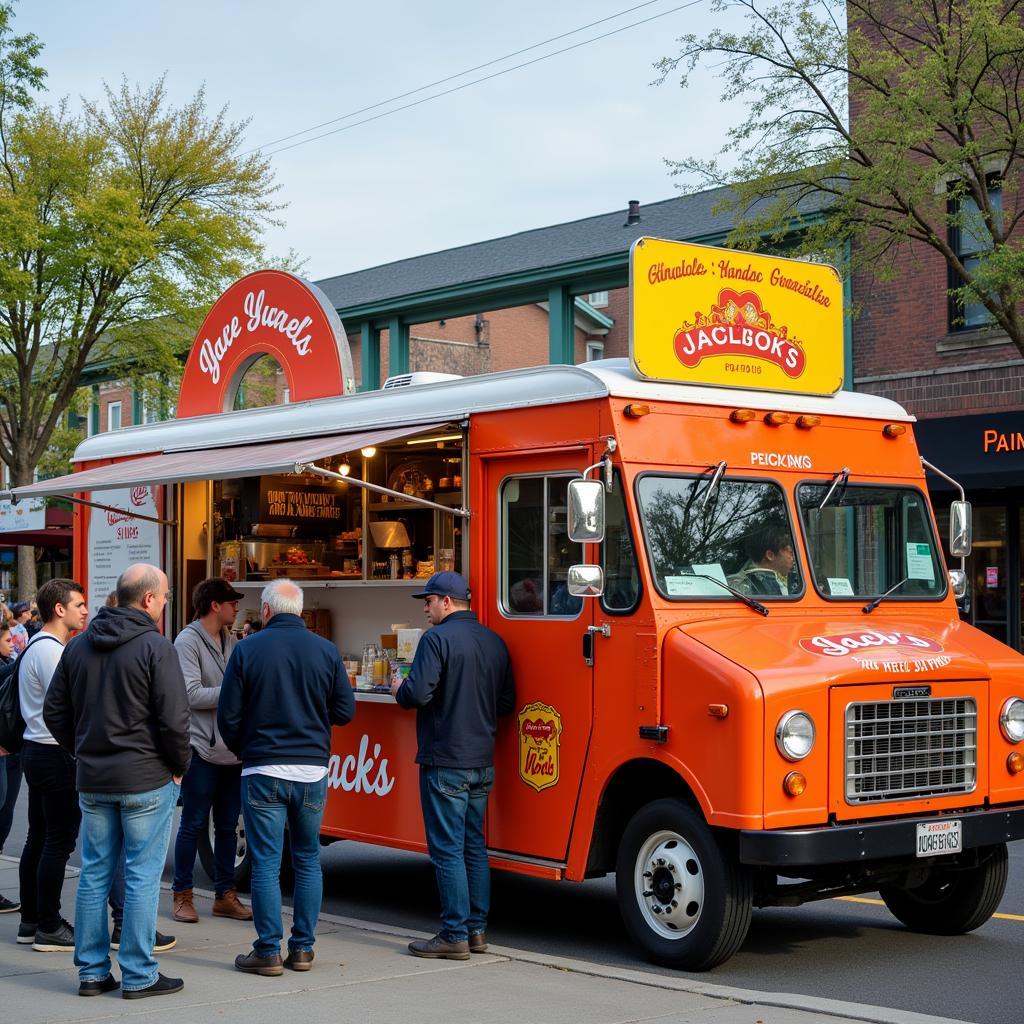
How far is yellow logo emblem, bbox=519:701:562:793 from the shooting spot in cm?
788

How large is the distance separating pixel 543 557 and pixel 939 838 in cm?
244

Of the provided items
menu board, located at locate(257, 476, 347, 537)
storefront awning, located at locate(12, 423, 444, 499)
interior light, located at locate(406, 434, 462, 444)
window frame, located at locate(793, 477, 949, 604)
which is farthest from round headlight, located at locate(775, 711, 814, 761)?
menu board, located at locate(257, 476, 347, 537)

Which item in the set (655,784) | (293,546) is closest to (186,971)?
(655,784)

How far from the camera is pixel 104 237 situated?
81.0 ft

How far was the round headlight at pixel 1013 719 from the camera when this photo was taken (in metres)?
7.78

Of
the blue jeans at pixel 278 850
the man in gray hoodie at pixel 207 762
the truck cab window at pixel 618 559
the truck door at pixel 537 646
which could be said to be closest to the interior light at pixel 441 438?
the truck door at pixel 537 646

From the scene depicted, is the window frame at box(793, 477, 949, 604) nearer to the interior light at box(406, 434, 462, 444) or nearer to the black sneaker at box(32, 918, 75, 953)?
the interior light at box(406, 434, 462, 444)

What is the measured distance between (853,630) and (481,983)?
2.54 meters

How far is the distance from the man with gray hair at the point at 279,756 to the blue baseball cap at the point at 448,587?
2.68ft

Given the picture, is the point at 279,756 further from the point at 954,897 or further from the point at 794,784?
the point at 954,897

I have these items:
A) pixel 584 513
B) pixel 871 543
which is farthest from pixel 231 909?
pixel 871 543

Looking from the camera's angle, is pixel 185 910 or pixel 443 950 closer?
pixel 443 950

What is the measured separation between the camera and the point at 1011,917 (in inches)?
348

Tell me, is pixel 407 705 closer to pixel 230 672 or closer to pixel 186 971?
pixel 230 672
